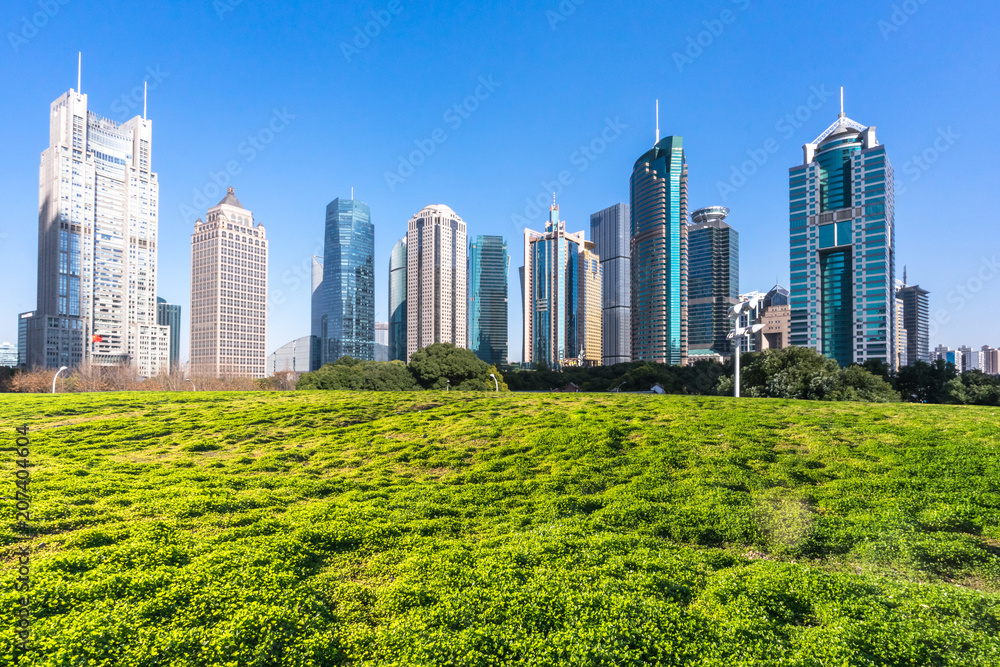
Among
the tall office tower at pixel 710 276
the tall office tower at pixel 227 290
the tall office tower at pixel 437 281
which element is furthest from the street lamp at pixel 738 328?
the tall office tower at pixel 710 276

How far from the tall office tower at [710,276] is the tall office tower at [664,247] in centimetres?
4315

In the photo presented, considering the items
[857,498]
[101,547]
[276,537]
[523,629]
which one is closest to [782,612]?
A: [523,629]

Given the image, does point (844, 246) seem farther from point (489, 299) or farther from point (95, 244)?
point (95, 244)

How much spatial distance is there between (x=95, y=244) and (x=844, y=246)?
168 m

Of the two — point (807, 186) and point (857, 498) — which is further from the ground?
point (807, 186)

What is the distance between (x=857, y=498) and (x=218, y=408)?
17243 mm

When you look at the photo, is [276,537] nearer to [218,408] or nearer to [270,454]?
[270,454]

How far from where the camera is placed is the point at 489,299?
196625 millimetres

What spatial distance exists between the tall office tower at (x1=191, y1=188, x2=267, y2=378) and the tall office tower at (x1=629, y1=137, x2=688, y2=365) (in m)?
113

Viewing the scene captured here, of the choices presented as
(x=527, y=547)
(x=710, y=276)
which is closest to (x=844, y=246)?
(x=710, y=276)

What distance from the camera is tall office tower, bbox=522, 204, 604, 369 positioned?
7170 inches

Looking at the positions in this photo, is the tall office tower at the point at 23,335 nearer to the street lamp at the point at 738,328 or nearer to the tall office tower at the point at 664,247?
the street lamp at the point at 738,328

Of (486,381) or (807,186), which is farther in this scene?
(807,186)

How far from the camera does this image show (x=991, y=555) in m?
5.37
